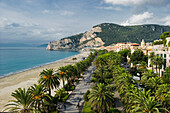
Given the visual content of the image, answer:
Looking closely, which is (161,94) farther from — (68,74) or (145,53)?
(145,53)

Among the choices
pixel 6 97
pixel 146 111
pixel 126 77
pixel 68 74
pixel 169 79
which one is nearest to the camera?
pixel 146 111

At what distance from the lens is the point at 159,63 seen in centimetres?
4850

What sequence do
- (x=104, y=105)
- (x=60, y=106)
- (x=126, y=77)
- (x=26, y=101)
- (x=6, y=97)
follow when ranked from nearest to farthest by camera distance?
1. (x=26, y=101)
2. (x=104, y=105)
3. (x=126, y=77)
4. (x=60, y=106)
5. (x=6, y=97)

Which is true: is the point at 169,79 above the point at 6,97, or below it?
above

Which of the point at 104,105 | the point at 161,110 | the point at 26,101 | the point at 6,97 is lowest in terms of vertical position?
the point at 6,97

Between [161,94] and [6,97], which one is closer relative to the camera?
[161,94]

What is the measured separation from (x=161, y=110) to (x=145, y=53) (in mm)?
73128

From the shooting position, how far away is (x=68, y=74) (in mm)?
43531

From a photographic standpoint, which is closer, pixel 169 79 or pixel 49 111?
pixel 49 111

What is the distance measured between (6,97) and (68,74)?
75.1ft

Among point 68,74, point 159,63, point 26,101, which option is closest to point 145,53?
point 159,63

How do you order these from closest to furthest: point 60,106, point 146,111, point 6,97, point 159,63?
point 146,111 < point 60,106 < point 6,97 < point 159,63

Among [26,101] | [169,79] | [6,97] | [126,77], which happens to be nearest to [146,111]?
[126,77]

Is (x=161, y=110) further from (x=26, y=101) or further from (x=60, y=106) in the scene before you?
(x=60, y=106)
